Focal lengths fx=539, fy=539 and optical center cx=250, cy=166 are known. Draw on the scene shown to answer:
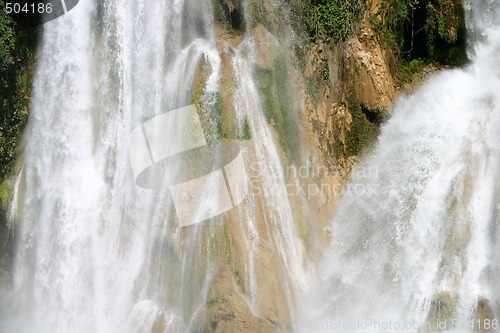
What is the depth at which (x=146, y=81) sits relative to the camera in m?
10.3

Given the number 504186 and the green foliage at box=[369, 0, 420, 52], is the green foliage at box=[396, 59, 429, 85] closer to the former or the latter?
the green foliage at box=[369, 0, 420, 52]

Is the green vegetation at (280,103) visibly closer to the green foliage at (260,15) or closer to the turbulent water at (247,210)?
the turbulent water at (247,210)

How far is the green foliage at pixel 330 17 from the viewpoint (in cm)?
989

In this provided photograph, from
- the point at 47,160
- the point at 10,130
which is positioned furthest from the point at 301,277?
the point at 10,130

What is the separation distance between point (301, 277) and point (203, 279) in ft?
5.71

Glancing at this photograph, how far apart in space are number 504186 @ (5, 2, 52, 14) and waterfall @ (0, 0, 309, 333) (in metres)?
0.41

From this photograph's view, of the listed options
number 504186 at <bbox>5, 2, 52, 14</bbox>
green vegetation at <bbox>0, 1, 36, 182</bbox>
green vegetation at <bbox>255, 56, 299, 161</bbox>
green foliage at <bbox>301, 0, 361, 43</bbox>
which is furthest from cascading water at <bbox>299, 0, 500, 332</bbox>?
number 504186 at <bbox>5, 2, 52, 14</bbox>

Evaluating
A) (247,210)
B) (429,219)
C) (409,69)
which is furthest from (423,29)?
(247,210)

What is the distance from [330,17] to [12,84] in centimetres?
683

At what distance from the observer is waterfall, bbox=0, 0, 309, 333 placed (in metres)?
9.50

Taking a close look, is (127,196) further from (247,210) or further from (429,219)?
(429,219)

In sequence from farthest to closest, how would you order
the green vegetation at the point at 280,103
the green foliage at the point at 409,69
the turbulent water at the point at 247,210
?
the green foliage at the point at 409,69, the green vegetation at the point at 280,103, the turbulent water at the point at 247,210

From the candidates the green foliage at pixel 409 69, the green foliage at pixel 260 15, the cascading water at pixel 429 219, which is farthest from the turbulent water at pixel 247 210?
the green foliage at pixel 409 69

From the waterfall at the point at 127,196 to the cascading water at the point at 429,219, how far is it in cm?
104
